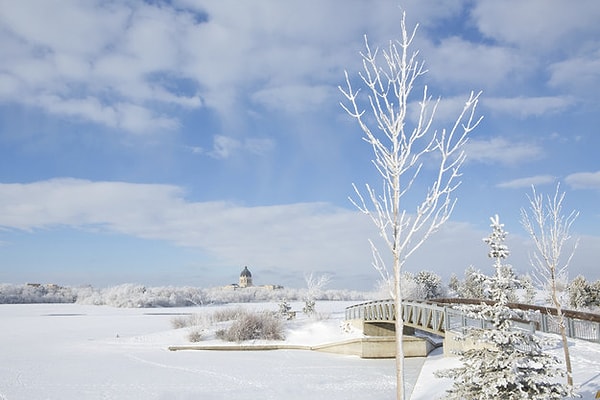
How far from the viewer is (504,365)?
9.72m

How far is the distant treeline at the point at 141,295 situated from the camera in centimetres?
11675

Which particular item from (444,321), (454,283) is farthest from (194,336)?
(454,283)

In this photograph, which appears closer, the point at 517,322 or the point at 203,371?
the point at 517,322

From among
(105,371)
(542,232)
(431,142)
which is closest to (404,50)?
(431,142)

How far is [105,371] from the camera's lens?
30.2 m

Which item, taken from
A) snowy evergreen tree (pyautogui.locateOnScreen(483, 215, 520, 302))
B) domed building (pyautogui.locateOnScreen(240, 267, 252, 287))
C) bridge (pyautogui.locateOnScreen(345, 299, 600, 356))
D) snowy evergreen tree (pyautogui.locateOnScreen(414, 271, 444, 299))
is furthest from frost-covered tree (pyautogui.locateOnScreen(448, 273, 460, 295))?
domed building (pyautogui.locateOnScreen(240, 267, 252, 287))

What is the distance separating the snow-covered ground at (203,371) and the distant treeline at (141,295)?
233ft

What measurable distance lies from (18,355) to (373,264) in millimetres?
37252

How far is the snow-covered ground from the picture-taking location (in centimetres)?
2345

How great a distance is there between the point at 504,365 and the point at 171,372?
24320mm

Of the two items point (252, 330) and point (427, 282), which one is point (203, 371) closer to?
point (252, 330)

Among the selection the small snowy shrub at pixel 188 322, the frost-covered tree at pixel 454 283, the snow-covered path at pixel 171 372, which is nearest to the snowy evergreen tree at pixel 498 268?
the snow-covered path at pixel 171 372

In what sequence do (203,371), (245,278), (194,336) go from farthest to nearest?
(245,278), (194,336), (203,371)

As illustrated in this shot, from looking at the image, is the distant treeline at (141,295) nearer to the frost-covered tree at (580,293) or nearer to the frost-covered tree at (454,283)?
the frost-covered tree at (454,283)
